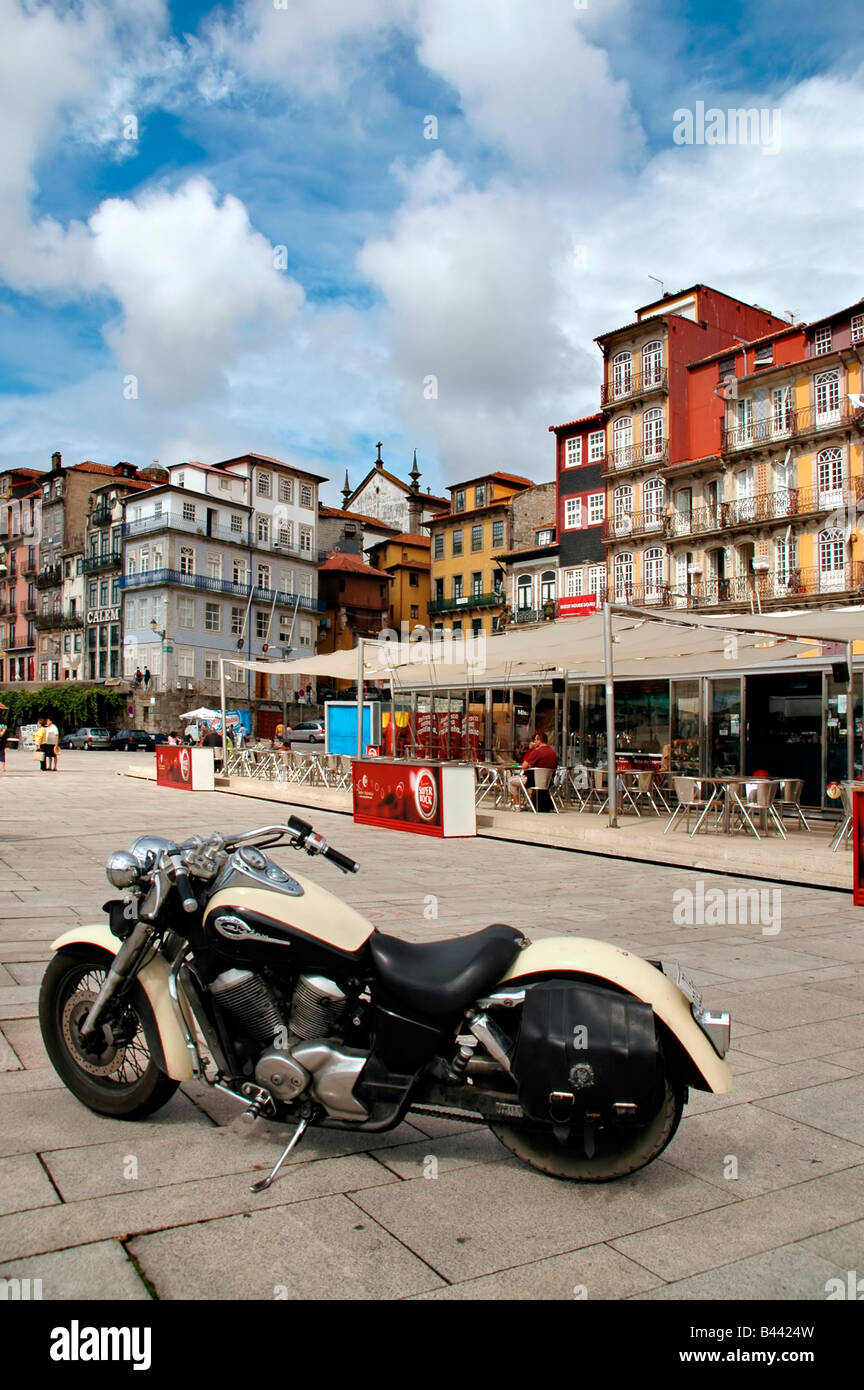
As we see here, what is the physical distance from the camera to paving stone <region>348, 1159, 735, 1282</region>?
2.85 m

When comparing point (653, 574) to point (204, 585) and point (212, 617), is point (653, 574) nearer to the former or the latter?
point (204, 585)

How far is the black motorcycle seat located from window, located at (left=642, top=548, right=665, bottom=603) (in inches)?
1540

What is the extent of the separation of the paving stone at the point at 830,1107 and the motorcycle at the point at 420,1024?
979 mm

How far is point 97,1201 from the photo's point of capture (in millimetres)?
3115

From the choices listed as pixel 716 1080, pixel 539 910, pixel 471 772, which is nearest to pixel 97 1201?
pixel 716 1080

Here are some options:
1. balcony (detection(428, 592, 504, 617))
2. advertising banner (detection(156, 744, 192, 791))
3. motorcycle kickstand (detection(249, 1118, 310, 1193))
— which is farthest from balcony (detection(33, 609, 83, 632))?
motorcycle kickstand (detection(249, 1118, 310, 1193))

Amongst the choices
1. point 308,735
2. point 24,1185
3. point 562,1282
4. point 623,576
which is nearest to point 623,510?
point 623,576

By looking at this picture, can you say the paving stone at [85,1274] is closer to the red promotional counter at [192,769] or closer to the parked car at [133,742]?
the red promotional counter at [192,769]

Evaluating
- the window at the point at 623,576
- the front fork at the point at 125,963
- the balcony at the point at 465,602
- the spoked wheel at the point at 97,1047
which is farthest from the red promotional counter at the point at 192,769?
the balcony at the point at 465,602

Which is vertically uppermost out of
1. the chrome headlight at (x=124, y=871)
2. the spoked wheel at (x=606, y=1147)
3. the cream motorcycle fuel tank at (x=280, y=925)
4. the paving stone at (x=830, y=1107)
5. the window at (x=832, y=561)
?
the window at (x=832, y=561)

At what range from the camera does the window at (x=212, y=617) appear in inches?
2507

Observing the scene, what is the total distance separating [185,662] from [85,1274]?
200ft
